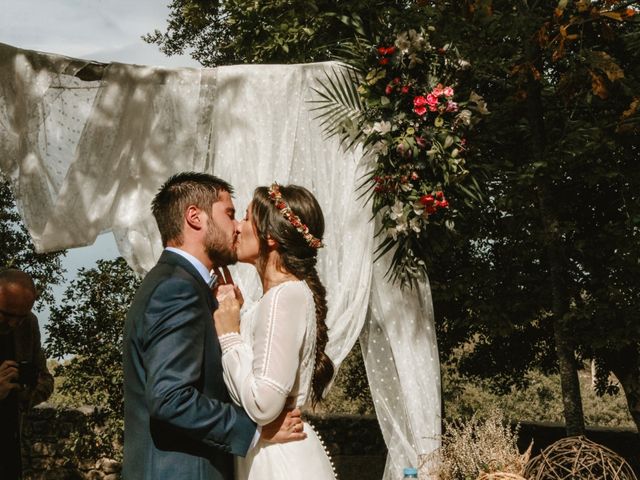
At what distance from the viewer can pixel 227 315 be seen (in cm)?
233

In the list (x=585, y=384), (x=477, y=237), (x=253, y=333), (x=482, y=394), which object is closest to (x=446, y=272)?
(x=477, y=237)

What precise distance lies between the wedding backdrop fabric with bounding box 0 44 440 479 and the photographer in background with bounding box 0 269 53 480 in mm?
617

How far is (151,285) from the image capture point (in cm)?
210

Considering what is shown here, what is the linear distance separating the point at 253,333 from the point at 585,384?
46.3 feet

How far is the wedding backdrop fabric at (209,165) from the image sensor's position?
4.23m

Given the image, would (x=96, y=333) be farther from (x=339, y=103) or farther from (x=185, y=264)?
(x=185, y=264)

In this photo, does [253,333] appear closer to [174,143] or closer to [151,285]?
[151,285]

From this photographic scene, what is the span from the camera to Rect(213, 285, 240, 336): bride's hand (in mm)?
2309

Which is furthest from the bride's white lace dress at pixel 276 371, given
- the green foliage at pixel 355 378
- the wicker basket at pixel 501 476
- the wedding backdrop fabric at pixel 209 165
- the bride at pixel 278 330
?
the green foliage at pixel 355 378

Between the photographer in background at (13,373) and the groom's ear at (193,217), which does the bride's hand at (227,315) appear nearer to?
the groom's ear at (193,217)

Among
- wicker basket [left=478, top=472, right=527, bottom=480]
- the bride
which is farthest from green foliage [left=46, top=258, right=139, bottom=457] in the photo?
the bride

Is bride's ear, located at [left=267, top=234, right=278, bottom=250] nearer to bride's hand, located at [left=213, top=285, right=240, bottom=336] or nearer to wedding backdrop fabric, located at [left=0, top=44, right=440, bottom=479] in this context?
bride's hand, located at [left=213, top=285, right=240, bottom=336]

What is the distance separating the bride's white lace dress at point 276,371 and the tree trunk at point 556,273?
3365 millimetres

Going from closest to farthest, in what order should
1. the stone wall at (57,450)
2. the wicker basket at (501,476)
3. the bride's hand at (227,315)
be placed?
1. the bride's hand at (227,315)
2. the wicker basket at (501,476)
3. the stone wall at (57,450)
